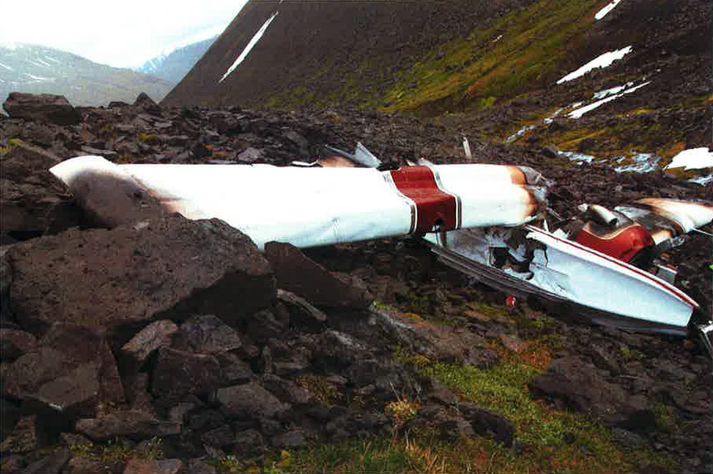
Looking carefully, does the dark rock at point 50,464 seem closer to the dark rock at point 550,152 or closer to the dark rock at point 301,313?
the dark rock at point 301,313

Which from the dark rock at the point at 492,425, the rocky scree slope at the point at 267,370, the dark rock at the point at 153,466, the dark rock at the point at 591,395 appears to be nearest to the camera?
the dark rock at the point at 153,466

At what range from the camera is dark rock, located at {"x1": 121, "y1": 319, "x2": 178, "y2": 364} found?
13.9 feet

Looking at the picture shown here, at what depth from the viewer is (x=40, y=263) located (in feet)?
15.3

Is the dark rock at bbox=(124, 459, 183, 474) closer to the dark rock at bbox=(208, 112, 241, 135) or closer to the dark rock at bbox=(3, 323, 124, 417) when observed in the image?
the dark rock at bbox=(3, 323, 124, 417)

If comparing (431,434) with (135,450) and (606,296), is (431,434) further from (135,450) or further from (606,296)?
(606,296)

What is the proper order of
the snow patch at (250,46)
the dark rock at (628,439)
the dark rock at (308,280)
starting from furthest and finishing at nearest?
the snow patch at (250,46) → the dark rock at (308,280) → the dark rock at (628,439)

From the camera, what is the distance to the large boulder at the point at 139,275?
4.41 m

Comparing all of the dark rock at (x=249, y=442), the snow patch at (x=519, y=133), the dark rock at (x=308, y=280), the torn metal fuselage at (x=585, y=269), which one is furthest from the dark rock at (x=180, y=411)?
the snow patch at (x=519, y=133)

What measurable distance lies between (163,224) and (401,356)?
2.89 m

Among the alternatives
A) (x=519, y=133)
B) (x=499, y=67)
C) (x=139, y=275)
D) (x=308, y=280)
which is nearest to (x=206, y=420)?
(x=139, y=275)

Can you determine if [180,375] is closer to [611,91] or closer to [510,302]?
[510,302]

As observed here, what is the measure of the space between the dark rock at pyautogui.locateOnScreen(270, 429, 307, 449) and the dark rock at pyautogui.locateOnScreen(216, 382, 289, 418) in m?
0.20

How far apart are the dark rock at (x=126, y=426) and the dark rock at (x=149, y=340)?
0.54 m

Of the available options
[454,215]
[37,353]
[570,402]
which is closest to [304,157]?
[454,215]
